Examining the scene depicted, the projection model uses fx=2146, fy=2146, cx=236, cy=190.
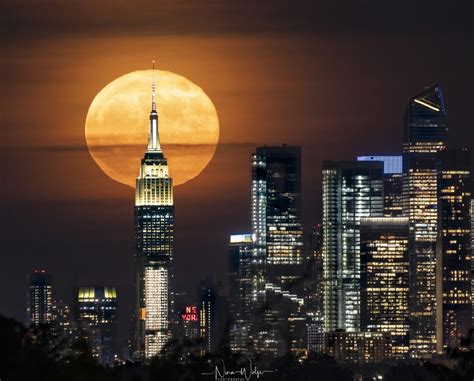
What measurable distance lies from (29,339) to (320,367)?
64946 millimetres
